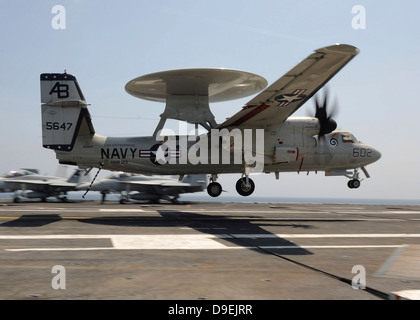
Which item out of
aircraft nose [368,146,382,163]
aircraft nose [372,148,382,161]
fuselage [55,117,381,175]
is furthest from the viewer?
aircraft nose [372,148,382,161]

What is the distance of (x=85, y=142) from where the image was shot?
20.4 m

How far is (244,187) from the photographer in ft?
72.6

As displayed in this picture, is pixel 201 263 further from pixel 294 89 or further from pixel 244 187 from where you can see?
pixel 244 187

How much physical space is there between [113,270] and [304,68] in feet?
41.0

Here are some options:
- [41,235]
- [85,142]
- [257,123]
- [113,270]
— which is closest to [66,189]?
[85,142]

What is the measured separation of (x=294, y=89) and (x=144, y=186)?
2628cm

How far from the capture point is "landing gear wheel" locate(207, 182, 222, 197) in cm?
2392

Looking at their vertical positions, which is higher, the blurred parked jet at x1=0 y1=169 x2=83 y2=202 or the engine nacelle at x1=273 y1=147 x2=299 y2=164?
the engine nacelle at x1=273 y1=147 x2=299 y2=164

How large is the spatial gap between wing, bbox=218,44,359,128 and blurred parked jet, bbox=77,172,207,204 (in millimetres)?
21822

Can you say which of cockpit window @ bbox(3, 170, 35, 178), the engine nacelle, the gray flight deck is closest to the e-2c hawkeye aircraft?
the engine nacelle

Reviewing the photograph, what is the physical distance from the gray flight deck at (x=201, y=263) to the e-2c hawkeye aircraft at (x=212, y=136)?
6235 millimetres

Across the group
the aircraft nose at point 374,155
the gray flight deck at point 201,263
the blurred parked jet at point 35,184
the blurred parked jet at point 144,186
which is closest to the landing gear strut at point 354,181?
the aircraft nose at point 374,155

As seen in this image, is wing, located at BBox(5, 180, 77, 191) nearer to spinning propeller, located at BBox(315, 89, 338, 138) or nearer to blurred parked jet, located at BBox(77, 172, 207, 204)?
blurred parked jet, located at BBox(77, 172, 207, 204)

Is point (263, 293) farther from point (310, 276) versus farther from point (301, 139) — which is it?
point (301, 139)
